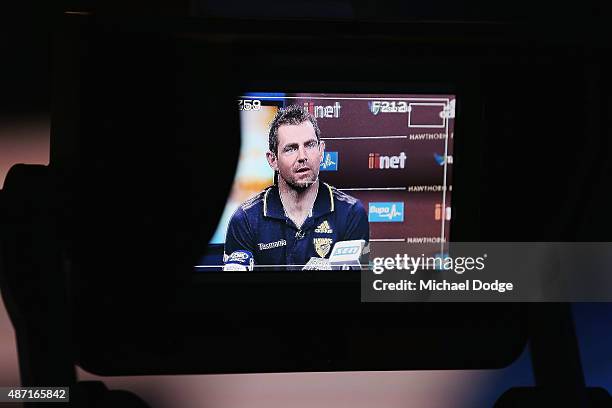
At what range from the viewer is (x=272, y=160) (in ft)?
2.58

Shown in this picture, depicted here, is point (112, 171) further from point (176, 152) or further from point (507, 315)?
point (507, 315)

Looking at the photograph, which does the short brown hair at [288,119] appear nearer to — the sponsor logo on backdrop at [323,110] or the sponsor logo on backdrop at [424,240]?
the sponsor logo on backdrop at [323,110]

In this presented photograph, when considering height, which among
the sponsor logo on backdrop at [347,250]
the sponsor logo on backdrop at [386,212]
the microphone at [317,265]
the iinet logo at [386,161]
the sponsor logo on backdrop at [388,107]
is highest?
the sponsor logo on backdrop at [388,107]

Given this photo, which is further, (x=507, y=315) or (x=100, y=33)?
(x=507, y=315)

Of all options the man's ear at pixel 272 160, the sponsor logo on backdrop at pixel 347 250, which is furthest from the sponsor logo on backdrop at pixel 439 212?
the man's ear at pixel 272 160

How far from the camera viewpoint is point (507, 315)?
876 mm

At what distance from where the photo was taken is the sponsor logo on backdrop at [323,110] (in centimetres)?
78

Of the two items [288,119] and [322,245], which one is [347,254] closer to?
[322,245]

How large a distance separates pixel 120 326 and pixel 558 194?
610 mm

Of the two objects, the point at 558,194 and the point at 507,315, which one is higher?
the point at 558,194

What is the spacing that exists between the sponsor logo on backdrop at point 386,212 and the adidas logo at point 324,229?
5 centimetres

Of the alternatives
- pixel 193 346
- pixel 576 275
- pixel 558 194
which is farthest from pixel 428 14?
pixel 193 346

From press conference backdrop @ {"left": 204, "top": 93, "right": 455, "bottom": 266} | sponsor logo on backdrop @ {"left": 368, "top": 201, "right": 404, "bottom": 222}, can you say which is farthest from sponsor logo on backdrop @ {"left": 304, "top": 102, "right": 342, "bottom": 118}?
sponsor logo on backdrop @ {"left": 368, "top": 201, "right": 404, "bottom": 222}

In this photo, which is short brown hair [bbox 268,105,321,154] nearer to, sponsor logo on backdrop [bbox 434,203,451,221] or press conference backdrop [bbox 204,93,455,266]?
press conference backdrop [bbox 204,93,455,266]
